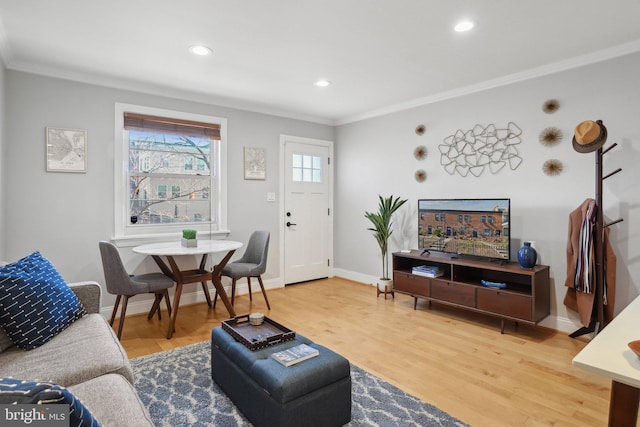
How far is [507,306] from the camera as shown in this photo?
10.5 feet

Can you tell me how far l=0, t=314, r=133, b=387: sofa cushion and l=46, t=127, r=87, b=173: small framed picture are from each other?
210 centimetres

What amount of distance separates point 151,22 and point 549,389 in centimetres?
356

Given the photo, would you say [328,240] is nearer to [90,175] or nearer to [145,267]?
[145,267]

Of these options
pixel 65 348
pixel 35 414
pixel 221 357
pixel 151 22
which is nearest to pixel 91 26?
pixel 151 22

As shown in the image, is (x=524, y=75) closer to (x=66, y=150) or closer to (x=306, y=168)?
(x=306, y=168)

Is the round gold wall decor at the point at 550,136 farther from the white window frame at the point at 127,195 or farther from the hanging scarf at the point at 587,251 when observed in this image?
the white window frame at the point at 127,195

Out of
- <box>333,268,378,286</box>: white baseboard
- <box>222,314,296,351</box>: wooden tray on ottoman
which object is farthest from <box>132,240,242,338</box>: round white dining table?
<box>333,268,378,286</box>: white baseboard

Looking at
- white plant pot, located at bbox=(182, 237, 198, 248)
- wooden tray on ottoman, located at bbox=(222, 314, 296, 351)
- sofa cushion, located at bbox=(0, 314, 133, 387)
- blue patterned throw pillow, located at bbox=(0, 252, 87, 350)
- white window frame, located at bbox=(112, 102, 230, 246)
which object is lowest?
wooden tray on ottoman, located at bbox=(222, 314, 296, 351)

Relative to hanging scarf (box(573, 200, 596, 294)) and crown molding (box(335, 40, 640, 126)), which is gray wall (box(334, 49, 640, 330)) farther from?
hanging scarf (box(573, 200, 596, 294))

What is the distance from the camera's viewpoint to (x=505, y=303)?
3215 mm

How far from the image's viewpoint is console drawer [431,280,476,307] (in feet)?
11.4

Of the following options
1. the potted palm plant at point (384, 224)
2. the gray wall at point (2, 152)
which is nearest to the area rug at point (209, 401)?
the gray wall at point (2, 152)

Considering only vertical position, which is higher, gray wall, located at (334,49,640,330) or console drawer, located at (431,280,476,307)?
gray wall, located at (334,49,640,330)

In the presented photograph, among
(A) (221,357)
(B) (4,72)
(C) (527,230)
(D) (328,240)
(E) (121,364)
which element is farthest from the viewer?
(D) (328,240)
